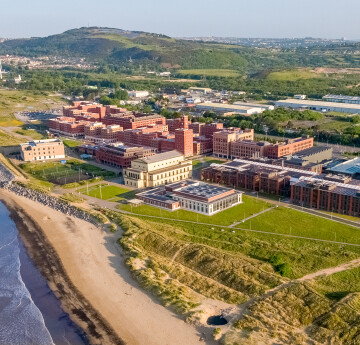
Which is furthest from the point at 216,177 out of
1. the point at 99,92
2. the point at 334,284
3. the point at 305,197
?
the point at 99,92

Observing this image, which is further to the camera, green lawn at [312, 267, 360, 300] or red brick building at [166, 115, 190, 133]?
red brick building at [166, 115, 190, 133]

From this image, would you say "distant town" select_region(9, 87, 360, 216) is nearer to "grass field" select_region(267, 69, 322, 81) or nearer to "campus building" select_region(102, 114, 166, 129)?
"campus building" select_region(102, 114, 166, 129)

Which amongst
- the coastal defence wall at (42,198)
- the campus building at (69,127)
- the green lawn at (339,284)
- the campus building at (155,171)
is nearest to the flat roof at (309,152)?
the campus building at (155,171)

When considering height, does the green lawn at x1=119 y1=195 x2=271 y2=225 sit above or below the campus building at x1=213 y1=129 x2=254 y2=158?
below

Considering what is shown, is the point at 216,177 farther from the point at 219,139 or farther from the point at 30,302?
the point at 30,302

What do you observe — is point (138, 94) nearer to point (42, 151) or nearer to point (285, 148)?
point (42, 151)

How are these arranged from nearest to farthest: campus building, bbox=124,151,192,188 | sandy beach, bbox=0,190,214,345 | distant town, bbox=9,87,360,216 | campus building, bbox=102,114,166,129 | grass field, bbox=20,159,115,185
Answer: sandy beach, bbox=0,190,214,345, distant town, bbox=9,87,360,216, campus building, bbox=124,151,192,188, grass field, bbox=20,159,115,185, campus building, bbox=102,114,166,129

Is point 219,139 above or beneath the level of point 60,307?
above

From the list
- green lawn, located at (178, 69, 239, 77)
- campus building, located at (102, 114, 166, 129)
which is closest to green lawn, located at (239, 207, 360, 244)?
campus building, located at (102, 114, 166, 129)
